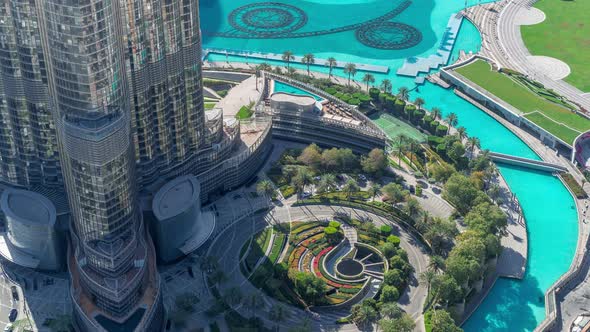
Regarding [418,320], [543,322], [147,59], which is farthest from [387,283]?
[147,59]

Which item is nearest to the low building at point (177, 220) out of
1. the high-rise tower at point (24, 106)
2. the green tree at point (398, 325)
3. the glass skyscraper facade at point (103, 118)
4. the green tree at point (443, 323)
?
the glass skyscraper facade at point (103, 118)

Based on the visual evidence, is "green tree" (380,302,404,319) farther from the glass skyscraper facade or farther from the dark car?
the dark car

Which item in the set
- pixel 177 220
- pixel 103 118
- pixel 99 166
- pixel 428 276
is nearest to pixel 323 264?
pixel 428 276

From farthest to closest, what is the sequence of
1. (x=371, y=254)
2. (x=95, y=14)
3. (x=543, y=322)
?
1. (x=371, y=254)
2. (x=543, y=322)
3. (x=95, y=14)

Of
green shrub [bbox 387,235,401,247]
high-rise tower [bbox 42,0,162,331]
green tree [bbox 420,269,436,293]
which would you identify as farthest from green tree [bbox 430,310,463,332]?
high-rise tower [bbox 42,0,162,331]

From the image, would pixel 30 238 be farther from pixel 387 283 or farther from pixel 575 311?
pixel 575 311

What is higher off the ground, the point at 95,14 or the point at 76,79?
the point at 95,14

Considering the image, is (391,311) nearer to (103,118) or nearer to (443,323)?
(443,323)
